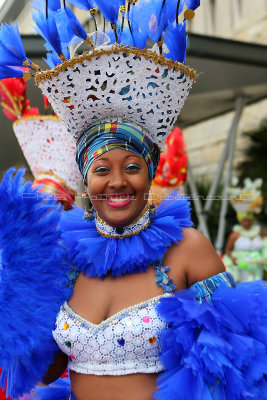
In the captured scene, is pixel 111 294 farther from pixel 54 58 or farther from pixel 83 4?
pixel 83 4

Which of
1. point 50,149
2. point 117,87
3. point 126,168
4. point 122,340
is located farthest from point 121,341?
point 50,149

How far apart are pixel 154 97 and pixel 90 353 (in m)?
1.00

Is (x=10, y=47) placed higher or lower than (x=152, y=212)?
higher

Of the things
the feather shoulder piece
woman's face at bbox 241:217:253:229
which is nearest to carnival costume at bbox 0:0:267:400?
the feather shoulder piece

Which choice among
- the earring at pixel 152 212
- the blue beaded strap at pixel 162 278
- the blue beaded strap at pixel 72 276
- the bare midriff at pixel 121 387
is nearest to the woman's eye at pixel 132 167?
the earring at pixel 152 212

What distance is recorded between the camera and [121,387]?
155 cm

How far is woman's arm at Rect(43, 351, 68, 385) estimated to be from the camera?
1.79 metres

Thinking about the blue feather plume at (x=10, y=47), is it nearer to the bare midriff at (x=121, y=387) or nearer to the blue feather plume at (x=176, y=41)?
the blue feather plume at (x=176, y=41)

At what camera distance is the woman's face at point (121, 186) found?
5.47 feet

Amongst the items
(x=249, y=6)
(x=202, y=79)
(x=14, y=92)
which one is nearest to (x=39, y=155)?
(x=14, y=92)

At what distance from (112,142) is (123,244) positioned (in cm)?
41

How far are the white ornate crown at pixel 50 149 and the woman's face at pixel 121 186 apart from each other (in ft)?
5.47

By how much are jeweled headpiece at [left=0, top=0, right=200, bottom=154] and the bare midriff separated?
37.8 inches

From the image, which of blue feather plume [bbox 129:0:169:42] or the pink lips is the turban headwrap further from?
blue feather plume [bbox 129:0:169:42]
